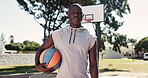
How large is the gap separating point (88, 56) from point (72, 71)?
171 millimetres

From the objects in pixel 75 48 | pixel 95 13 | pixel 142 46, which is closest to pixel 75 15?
pixel 75 48

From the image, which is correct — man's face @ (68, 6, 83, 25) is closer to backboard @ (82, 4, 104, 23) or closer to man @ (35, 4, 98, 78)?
man @ (35, 4, 98, 78)

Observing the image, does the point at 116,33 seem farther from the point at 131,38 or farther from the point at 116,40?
the point at 131,38

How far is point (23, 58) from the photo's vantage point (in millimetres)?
23891

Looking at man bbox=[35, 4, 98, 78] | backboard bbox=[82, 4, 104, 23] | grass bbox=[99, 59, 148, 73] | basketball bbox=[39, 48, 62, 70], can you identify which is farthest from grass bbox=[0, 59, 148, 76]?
man bbox=[35, 4, 98, 78]

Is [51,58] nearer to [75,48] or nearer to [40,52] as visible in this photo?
[40,52]

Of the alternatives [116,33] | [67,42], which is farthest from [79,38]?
[116,33]

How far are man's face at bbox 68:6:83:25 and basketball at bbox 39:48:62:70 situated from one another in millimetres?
255

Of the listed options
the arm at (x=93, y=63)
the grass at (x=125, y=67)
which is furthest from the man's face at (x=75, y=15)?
the grass at (x=125, y=67)

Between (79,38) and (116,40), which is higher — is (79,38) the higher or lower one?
the higher one

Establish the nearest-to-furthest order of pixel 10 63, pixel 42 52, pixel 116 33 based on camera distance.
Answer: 1. pixel 42 52
2. pixel 10 63
3. pixel 116 33

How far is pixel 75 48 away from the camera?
1535 millimetres

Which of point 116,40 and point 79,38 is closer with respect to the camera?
point 79,38

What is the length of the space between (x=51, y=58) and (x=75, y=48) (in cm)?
35
